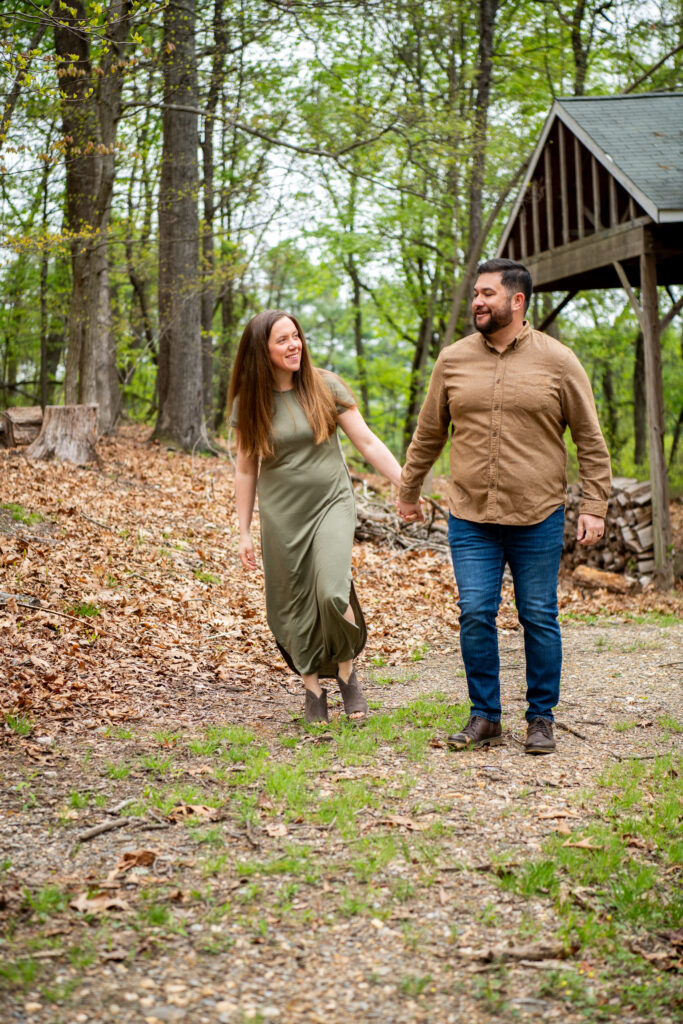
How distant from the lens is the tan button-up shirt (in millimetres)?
4590

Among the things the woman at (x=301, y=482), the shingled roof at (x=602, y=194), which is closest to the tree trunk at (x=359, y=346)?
the shingled roof at (x=602, y=194)

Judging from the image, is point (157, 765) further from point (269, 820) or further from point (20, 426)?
point (20, 426)

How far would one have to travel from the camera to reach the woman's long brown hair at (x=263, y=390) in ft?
16.8

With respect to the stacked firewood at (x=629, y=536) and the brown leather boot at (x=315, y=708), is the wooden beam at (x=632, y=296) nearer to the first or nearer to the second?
the stacked firewood at (x=629, y=536)

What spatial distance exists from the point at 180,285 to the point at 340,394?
1155 centimetres

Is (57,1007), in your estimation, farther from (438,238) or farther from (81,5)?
(438,238)

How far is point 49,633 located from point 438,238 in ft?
67.7

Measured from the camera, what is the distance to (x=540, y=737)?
191 inches

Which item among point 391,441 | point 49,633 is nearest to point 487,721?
point 49,633

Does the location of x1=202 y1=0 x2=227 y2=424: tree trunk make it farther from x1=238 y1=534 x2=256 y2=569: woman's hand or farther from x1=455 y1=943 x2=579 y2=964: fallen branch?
x1=455 y1=943 x2=579 y2=964: fallen branch

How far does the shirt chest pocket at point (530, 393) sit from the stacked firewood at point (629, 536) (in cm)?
734

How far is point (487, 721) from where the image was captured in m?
4.95

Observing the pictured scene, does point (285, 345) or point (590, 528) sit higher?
point (285, 345)

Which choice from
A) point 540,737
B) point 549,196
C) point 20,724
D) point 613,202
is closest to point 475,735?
point 540,737
